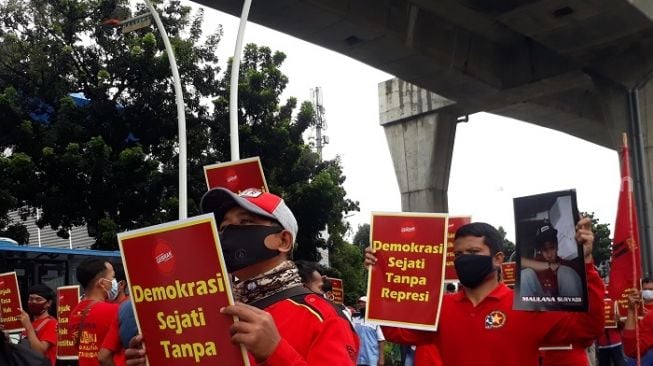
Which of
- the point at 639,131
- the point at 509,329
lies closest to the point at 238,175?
the point at 509,329

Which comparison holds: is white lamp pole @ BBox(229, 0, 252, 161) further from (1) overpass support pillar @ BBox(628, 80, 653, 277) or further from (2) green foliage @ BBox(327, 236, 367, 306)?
(2) green foliage @ BBox(327, 236, 367, 306)

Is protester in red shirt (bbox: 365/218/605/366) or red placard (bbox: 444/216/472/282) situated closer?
protester in red shirt (bbox: 365/218/605/366)

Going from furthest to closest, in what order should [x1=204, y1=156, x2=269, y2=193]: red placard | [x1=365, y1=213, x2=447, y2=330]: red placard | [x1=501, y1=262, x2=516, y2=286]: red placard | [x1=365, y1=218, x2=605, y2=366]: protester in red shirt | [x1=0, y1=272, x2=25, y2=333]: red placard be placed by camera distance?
[x1=501, y1=262, x2=516, y2=286]: red placard
[x1=0, y1=272, x2=25, y2=333]: red placard
[x1=204, y1=156, x2=269, y2=193]: red placard
[x1=365, y1=213, x2=447, y2=330]: red placard
[x1=365, y1=218, x2=605, y2=366]: protester in red shirt

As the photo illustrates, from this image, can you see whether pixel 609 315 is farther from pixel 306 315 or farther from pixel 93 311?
pixel 306 315

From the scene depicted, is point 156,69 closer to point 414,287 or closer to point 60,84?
point 60,84

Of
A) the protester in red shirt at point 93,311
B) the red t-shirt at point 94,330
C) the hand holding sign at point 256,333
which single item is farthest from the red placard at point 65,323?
the hand holding sign at point 256,333

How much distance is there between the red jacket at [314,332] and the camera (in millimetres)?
2234

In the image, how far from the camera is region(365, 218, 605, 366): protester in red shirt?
11.9ft

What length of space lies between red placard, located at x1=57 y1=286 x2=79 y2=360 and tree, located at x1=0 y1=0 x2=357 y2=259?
34.0 ft

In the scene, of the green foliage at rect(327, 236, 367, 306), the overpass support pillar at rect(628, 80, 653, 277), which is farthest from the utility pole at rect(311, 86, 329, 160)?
the overpass support pillar at rect(628, 80, 653, 277)

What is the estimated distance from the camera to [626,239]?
430cm

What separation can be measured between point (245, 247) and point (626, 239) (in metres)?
2.77

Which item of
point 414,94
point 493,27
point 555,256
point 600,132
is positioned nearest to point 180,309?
point 555,256

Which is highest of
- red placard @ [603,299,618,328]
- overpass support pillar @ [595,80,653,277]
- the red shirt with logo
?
overpass support pillar @ [595,80,653,277]
